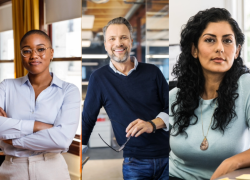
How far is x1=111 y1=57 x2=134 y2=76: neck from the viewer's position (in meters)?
2.41

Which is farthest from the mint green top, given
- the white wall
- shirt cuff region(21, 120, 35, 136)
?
shirt cuff region(21, 120, 35, 136)

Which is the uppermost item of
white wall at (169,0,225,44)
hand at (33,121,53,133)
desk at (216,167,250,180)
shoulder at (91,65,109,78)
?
white wall at (169,0,225,44)

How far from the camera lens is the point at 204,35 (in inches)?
94.1

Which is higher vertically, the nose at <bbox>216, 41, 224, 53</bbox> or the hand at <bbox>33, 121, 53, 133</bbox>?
the nose at <bbox>216, 41, 224, 53</bbox>

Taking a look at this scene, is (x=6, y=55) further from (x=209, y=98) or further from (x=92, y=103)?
(x=209, y=98)

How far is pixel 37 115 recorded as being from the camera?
87.4 inches

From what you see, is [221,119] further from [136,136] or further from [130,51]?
[130,51]

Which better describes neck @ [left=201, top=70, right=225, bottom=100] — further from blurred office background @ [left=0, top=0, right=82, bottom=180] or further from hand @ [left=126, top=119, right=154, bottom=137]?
blurred office background @ [left=0, top=0, right=82, bottom=180]

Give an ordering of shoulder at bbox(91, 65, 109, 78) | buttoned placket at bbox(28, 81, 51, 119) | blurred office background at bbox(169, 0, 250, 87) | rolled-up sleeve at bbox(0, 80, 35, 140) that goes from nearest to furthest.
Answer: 1. rolled-up sleeve at bbox(0, 80, 35, 140)
2. buttoned placket at bbox(28, 81, 51, 119)
3. shoulder at bbox(91, 65, 109, 78)
4. blurred office background at bbox(169, 0, 250, 87)

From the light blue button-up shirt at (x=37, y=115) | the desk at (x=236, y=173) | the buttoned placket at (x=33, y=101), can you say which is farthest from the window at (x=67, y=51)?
the desk at (x=236, y=173)

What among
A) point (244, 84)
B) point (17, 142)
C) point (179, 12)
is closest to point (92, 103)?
point (17, 142)

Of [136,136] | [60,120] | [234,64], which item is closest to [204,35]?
[234,64]

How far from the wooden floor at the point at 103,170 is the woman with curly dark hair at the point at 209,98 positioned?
1.97 feet

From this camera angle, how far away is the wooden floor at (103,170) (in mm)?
2488
